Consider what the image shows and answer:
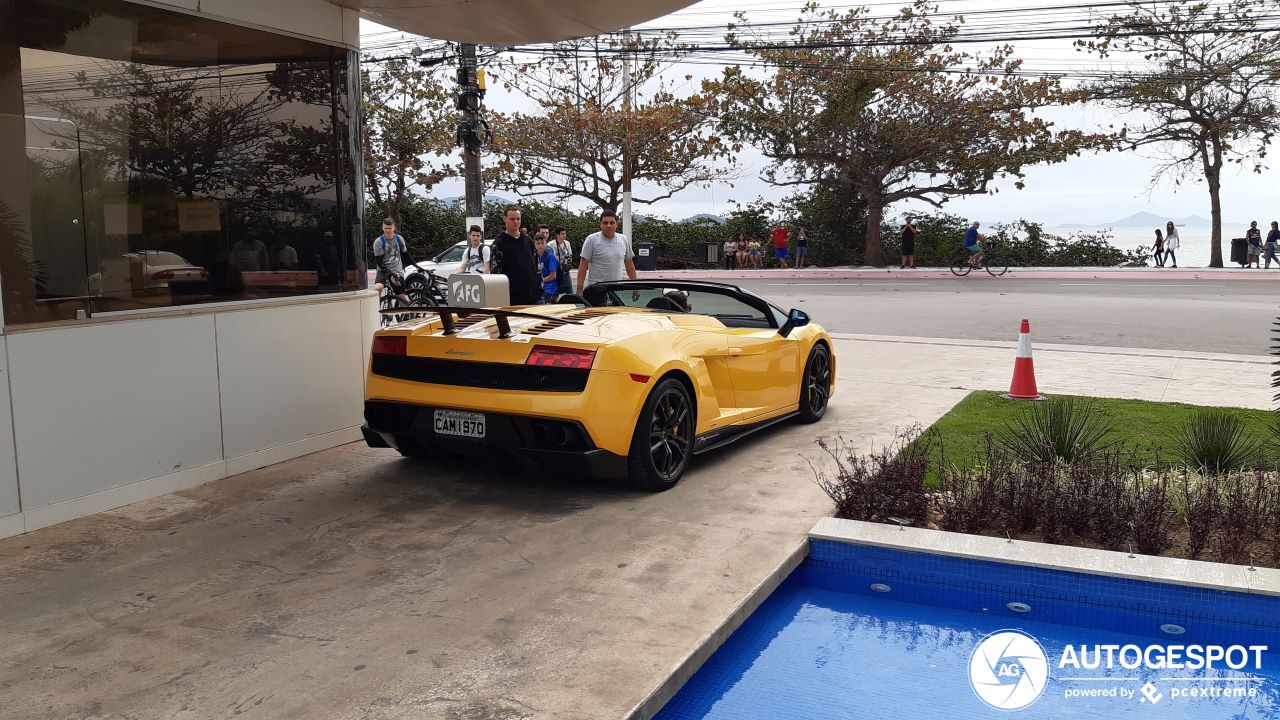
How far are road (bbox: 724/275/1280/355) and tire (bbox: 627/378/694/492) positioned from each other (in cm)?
949

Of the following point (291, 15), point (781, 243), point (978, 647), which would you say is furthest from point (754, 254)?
point (978, 647)

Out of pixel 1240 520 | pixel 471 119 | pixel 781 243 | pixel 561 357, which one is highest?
pixel 471 119

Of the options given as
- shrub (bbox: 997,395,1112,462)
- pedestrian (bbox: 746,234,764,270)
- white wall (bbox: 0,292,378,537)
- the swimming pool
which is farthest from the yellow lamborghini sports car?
pedestrian (bbox: 746,234,764,270)

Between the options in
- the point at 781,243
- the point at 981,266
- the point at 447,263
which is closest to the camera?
the point at 447,263

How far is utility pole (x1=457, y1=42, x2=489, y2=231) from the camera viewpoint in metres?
17.8

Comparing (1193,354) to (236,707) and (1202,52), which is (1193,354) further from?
(1202,52)

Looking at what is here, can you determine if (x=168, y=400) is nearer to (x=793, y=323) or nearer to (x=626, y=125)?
(x=793, y=323)

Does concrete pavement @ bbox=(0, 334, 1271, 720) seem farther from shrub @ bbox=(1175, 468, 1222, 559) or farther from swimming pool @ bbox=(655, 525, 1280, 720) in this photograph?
shrub @ bbox=(1175, 468, 1222, 559)

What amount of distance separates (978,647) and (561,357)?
2.63m

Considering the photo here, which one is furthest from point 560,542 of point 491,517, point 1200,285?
point 1200,285

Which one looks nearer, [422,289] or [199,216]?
[199,216]

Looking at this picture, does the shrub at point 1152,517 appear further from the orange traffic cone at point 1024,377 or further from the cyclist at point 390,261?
the cyclist at point 390,261

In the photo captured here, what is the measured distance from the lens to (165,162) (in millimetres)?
6059

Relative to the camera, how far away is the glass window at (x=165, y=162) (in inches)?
209
